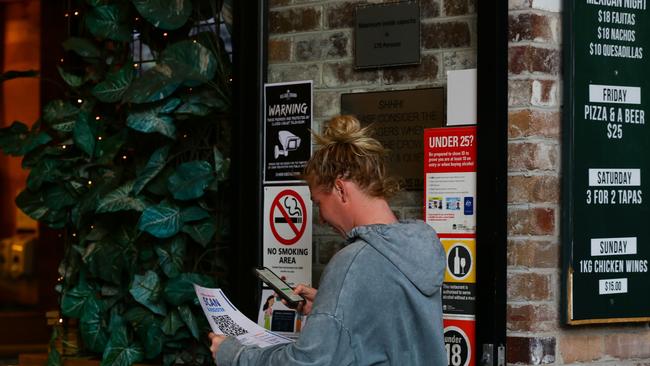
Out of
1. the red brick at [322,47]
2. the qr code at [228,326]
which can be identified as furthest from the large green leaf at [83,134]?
the qr code at [228,326]

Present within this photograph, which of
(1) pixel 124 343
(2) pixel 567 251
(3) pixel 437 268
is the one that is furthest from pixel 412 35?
(1) pixel 124 343

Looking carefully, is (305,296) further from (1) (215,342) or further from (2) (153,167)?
(2) (153,167)

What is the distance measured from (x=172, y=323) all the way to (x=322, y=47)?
1.35 meters

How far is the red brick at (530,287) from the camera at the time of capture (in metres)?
3.61

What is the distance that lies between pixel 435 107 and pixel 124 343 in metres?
1.81

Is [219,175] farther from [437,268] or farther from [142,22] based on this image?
[437,268]

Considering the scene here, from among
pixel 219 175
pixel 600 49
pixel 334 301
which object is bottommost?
pixel 334 301

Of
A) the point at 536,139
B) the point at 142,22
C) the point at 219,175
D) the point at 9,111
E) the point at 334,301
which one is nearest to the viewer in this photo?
the point at 334,301

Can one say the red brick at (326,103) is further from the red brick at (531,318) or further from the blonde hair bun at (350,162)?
the blonde hair bun at (350,162)

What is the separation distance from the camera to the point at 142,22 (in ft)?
15.7

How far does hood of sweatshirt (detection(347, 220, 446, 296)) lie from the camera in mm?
2721

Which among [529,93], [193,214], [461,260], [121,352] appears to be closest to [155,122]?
[193,214]

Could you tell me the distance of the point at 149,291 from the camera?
4.57 m

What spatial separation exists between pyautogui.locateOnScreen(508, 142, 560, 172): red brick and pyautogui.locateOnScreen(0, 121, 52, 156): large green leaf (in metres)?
2.39
